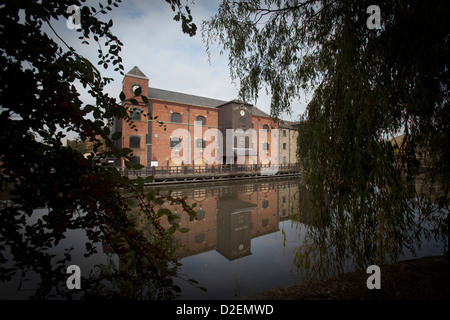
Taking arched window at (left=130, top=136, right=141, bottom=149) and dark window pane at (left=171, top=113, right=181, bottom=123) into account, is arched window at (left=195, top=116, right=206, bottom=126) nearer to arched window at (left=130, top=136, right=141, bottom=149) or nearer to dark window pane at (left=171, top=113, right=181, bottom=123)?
dark window pane at (left=171, top=113, right=181, bottom=123)

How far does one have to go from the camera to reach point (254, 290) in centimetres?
419

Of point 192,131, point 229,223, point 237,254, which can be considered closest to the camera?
point 237,254

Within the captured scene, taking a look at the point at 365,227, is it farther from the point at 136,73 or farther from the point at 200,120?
the point at 200,120

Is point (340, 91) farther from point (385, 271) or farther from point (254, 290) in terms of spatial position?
point (254, 290)

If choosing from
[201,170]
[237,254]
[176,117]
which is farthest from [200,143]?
[237,254]

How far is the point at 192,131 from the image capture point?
24.7 metres

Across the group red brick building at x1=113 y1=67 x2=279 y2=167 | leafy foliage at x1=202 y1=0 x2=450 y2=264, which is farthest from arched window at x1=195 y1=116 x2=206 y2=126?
leafy foliage at x1=202 y1=0 x2=450 y2=264

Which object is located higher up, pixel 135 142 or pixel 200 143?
pixel 200 143

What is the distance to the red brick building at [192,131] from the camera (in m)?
21.0

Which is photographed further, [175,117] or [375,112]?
[175,117]

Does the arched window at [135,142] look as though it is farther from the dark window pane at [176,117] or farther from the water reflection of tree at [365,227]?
the water reflection of tree at [365,227]

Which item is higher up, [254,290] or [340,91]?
[340,91]
